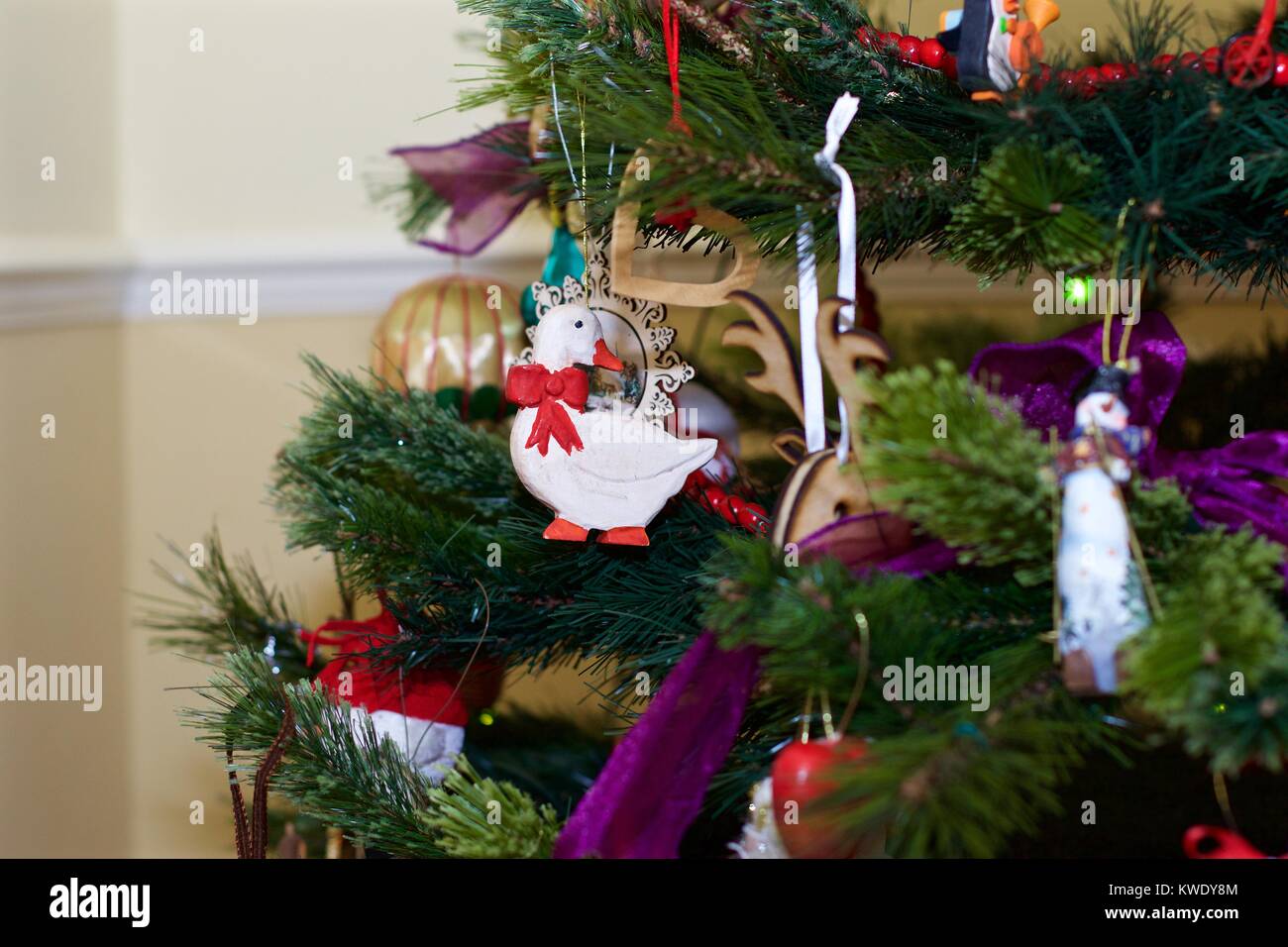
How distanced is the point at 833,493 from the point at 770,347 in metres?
0.09

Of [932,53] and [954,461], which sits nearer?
[954,461]

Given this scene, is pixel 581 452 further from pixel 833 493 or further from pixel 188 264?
pixel 188 264

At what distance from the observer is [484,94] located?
614 mm

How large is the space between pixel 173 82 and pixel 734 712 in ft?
3.50

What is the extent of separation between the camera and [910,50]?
20.4 inches

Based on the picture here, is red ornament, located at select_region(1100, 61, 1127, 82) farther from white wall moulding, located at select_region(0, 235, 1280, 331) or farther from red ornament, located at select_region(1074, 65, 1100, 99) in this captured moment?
white wall moulding, located at select_region(0, 235, 1280, 331)

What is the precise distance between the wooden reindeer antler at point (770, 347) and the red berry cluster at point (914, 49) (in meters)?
0.13

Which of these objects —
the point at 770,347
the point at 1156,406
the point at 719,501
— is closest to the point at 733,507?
the point at 719,501

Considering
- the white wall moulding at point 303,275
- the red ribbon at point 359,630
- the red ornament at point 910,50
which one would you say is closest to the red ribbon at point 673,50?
the red ornament at point 910,50

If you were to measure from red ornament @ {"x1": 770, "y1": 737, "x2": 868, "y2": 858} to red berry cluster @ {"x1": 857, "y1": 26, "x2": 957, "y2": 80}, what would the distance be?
320 mm

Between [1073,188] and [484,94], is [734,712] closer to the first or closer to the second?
[1073,188]

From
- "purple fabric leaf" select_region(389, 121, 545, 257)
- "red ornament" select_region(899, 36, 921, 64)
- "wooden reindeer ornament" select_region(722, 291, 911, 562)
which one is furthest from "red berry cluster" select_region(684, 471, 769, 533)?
"purple fabric leaf" select_region(389, 121, 545, 257)

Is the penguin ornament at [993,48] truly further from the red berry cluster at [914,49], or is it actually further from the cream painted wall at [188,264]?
the cream painted wall at [188,264]
